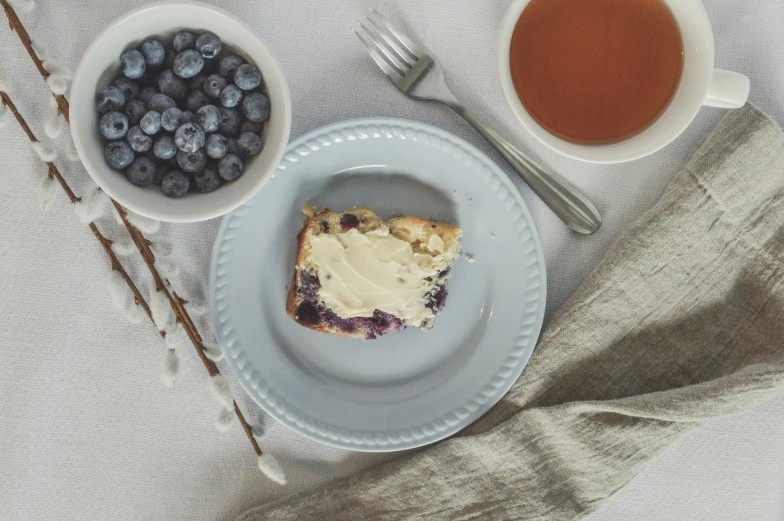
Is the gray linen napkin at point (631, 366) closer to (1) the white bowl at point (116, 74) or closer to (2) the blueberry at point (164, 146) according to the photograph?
(1) the white bowl at point (116, 74)

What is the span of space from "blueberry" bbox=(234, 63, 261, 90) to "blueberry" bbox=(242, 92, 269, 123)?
0.02 meters

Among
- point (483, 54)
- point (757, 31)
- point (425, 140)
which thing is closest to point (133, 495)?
point (425, 140)

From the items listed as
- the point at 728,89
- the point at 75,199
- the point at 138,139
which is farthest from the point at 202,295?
the point at 728,89

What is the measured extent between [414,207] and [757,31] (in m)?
0.85

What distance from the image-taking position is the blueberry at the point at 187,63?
1.20 metres

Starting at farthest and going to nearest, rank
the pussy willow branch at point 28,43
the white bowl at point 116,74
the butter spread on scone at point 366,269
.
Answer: the butter spread on scone at point 366,269 → the pussy willow branch at point 28,43 → the white bowl at point 116,74

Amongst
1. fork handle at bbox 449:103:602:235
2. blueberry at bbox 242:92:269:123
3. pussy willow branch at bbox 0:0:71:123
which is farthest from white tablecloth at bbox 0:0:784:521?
blueberry at bbox 242:92:269:123

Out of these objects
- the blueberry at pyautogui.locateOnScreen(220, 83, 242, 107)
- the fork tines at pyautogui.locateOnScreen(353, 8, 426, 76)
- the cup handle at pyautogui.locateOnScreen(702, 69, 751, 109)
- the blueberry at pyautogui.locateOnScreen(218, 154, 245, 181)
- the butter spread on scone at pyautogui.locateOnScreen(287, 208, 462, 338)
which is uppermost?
the cup handle at pyautogui.locateOnScreen(702, 69, 751, 109)

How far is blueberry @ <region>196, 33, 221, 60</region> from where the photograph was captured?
1210 mm

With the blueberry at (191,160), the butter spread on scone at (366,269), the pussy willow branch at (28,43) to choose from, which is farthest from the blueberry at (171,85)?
the butter spread on scone at (366,269)

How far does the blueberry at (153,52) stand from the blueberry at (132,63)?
13 millimetres

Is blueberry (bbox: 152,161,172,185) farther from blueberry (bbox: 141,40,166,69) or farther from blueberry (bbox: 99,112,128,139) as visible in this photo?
blueberry (bbox: 141,40,166,69)

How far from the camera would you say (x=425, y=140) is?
1.43m

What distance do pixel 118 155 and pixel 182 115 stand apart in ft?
0.43
